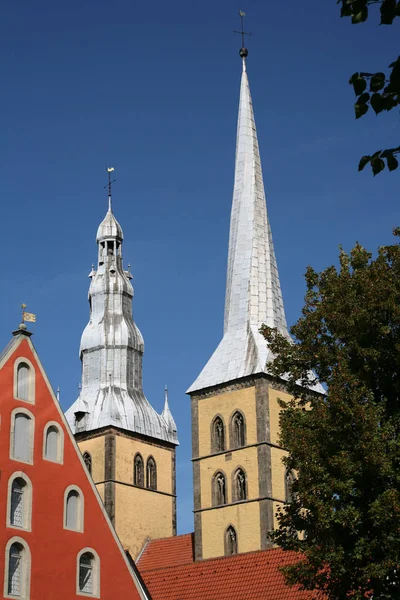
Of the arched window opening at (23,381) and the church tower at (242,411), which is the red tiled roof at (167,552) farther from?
the arched window opening at (23,381)

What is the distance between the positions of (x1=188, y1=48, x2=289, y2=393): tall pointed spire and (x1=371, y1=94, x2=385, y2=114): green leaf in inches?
1686

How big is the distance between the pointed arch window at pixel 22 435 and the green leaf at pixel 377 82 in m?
21.9

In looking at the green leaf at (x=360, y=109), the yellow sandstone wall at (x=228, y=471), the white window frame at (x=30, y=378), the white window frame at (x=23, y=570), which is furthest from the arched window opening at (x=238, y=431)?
the green leaf at (x=360, y=109)

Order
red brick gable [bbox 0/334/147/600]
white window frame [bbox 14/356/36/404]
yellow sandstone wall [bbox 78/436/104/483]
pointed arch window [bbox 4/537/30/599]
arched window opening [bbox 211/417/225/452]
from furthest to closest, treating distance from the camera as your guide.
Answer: yellow sandstone wall [bbox 78/436/104/483] < arched window opening [bbox 211/417/225/452] < white window frame [bbox 14/356/36/404] < red brick gable [bbox 0/334/147/600] < pointed arch window [bbox 4/537/30/599]

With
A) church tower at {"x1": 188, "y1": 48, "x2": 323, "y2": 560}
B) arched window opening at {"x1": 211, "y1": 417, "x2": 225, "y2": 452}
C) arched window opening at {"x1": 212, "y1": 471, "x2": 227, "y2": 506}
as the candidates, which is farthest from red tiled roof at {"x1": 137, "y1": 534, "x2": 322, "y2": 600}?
arched window opening at {"x1": 211, "y1": 417, "x2": 225, "y2": 452}

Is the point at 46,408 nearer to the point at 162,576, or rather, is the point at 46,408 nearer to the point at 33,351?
the point at 33,351

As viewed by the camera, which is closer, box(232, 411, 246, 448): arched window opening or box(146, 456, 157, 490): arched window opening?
box(232, 411, 246, 448): arched window opening

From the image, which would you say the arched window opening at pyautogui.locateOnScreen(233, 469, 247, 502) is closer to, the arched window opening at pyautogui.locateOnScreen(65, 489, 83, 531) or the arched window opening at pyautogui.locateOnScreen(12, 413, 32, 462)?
the arched window opening at pyautogui.locateOnScreen(65, 489, 83, 531)

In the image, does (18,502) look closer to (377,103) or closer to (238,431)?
(377,103)

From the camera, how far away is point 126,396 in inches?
2542

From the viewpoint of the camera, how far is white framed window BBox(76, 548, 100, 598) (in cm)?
3039

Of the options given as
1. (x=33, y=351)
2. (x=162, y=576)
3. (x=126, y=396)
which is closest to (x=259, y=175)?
(x=126, y=396)

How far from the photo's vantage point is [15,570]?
1127 inches

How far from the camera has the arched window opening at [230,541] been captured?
166 ft
